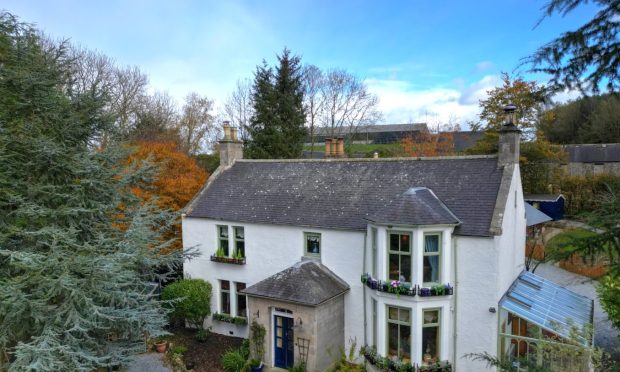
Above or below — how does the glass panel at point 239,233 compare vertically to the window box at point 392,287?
above

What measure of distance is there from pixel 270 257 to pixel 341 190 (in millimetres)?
4080

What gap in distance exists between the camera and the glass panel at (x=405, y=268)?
1316 cm

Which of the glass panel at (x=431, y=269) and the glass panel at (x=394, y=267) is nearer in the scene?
the glass panel at (x=431, y=269)

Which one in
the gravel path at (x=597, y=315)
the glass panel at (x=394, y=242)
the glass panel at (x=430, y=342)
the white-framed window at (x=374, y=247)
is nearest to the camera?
the glass panel at (x=430, y=342)

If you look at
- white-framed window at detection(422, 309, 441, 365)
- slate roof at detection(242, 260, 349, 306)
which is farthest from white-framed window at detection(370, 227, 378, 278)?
white-framed window at detection(422, 309, 441, 365)

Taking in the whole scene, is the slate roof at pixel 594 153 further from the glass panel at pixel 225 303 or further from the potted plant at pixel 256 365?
the potted plant at pixel 256 365

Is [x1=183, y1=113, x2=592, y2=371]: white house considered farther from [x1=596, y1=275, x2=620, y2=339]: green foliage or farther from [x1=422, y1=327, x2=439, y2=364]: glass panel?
[x1=596, y1=275, x2=620, y2=339]: green foliage

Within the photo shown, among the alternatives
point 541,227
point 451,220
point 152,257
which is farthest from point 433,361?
point 541,227

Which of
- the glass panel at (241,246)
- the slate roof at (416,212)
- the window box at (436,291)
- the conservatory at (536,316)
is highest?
the slate roof at (416,212)

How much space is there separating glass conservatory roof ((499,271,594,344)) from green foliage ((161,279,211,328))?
1182 cm

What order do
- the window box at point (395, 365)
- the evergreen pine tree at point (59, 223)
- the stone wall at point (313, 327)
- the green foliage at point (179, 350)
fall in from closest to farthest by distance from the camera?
the evergreen pine tree at point (59, 223) < the window box at point (395, 365) < the stone wall at point (313, 327) < the green foliage at point (179, 350)

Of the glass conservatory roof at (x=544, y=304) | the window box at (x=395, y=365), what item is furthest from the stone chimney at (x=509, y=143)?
the window box at (x=395, y=365)

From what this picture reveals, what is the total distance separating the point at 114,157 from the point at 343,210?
8.26 metres

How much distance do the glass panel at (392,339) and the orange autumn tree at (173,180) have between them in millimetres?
12549
